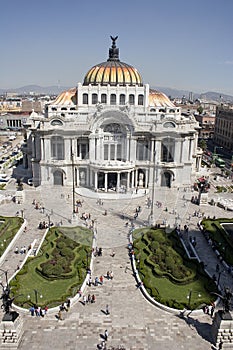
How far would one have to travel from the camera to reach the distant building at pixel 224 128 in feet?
342

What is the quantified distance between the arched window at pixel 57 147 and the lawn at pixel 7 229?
60.6ft

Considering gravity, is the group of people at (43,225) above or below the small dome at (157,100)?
below

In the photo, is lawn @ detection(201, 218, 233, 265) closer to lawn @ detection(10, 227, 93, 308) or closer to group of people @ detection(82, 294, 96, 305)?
lawn @ detection(10, 227, 93, 308)

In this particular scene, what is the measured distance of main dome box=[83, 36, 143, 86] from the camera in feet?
229

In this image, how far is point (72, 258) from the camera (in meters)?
35.2

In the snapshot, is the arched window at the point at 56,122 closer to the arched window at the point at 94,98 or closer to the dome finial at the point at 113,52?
the arched window at the point at 94,98

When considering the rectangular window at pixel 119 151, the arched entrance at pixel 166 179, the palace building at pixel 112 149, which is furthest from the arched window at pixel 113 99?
the arched entrance at pixel 166 179

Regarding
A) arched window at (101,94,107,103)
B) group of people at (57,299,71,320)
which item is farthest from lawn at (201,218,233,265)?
arched window at (101,94,107,103)

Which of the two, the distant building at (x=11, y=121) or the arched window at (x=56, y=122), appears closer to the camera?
the arched window at (x=56, y=122)

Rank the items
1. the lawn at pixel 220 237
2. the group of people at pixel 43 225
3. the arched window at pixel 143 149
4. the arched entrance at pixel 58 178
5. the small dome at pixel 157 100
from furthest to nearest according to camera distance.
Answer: the small dome at pixel 157 100 < the arched entrance at pixel 58 178 < the arched window at pixel 143 149 < the group of people at pixel 43 225 < the lawn at pixel 220 237

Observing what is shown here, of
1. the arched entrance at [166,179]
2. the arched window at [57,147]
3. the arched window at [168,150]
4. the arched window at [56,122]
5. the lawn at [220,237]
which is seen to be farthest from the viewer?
the arched entrance at [166,179]

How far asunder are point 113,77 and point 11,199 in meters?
33.9

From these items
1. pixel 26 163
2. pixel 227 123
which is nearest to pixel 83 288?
pixel 26 163

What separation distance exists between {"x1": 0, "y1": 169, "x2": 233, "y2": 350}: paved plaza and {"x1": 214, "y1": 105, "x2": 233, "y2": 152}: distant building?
61184mm
